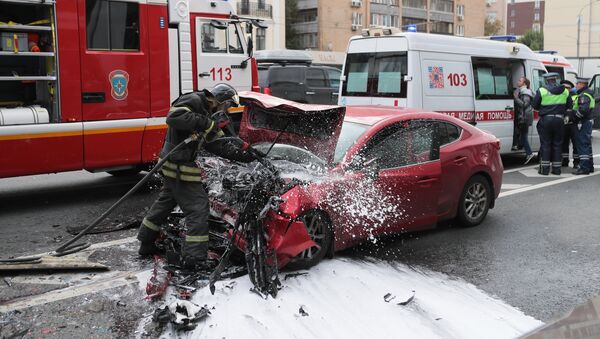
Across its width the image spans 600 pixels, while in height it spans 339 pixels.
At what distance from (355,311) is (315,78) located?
46.5ft

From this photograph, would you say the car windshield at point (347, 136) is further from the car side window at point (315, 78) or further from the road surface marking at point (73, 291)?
the car side window at point (315, 78)

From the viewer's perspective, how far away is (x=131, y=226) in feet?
22.1

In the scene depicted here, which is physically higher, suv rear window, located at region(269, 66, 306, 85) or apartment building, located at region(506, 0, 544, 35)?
apartment building, located at region(506, 0, 544, 35)

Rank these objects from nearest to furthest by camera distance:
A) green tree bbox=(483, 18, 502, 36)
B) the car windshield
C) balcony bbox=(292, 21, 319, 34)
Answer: the car windshield → balcony bbox=(292, 21, 319, 34) → green tree bbox=(483, 18, 502, 36)

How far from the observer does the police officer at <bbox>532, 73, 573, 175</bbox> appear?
1068 cm

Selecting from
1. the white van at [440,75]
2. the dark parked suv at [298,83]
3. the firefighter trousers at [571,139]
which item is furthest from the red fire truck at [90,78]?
the dark parked suv at [298,83]

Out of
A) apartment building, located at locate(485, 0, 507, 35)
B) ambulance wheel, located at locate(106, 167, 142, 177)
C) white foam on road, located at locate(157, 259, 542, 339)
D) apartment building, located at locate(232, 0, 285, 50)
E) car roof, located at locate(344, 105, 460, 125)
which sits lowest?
white foam on road, located at locate(157, 259, 542, 339)

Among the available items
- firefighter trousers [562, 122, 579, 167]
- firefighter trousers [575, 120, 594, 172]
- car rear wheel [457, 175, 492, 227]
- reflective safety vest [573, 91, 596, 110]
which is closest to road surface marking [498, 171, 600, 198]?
firefighter trousers [575, 120, 594, 172]

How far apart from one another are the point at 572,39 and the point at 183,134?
2539 inches

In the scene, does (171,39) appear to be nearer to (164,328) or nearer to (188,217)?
(188,217)

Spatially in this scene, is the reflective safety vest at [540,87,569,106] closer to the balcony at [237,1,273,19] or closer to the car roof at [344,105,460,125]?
the car roof at [344,105,460,125]

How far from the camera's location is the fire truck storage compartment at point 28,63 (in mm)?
7016

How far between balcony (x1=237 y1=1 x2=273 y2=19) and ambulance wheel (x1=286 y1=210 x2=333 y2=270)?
1687 inches

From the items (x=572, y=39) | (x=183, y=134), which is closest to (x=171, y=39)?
(x=183, y=134)
